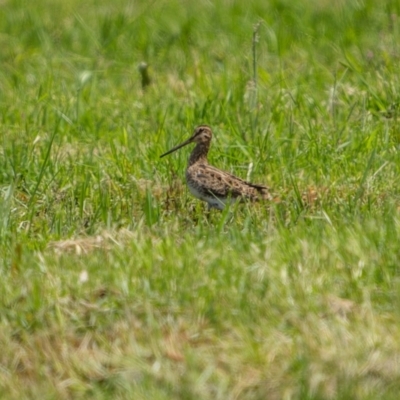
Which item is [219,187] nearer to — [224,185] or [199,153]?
[224,185]

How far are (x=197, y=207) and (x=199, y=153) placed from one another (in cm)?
46

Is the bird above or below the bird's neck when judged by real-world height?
above

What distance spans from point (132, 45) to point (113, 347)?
21.4ft

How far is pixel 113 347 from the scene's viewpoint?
16.1ft

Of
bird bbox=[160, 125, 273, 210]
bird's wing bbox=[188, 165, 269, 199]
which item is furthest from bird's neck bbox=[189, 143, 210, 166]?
bird's wing bbox=[188, 165, 269, 199]

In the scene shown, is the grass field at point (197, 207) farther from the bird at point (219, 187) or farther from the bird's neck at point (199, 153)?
Result: the bird's neck at point (199, 153)

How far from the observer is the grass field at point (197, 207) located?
15.7ft

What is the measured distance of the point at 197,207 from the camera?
294 inches

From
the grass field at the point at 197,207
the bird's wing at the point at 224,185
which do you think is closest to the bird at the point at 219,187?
the bird's wing at the point at 224,185

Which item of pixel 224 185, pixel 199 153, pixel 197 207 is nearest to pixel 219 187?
pixel 224 185

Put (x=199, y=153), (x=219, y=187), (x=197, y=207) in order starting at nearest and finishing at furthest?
(x=219, y=187), (x=197, y=207), (x=199, y=153)

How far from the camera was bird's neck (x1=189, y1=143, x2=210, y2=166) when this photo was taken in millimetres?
7676

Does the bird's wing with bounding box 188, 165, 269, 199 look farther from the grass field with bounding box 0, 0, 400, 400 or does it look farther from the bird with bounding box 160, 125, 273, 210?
the grass field with bounding box 0, 0, 400, 400

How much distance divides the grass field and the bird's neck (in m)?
0.20
